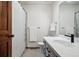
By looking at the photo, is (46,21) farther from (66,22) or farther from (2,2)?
(2,2)

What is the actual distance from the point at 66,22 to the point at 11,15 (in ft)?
4.93

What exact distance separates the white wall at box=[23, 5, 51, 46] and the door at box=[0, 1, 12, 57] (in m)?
2.72

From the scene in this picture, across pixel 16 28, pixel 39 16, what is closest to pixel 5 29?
pixel 16 28

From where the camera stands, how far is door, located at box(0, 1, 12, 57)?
6.77 ft

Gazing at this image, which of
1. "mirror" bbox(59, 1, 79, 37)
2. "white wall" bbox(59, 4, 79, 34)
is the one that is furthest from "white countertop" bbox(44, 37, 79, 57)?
"white wall" bbox(59, 4, 79, 34)

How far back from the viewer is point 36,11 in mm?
4875

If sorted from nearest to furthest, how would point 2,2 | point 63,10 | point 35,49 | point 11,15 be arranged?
point 2,2
point 11,15
point 63,10
point 35,49

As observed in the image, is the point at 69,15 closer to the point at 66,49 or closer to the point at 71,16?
the point at 71,16

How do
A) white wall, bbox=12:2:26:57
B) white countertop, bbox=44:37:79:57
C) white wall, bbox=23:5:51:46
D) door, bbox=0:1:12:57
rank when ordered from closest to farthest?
white countertop, bbox=44:37:79:57
door, bbox=0:1:12:57
white wall, bbox=12:2:26:57
white wall, bbox=23:5:51:46

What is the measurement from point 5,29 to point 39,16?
2904 mm

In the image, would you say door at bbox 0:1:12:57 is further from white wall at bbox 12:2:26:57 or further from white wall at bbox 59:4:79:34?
white wall at bbox 59:4:79:34

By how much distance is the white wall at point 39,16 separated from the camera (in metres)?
4.84

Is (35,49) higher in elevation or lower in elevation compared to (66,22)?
lower

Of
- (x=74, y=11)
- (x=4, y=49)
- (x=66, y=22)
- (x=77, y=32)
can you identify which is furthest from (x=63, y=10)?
(x=4, y=49)
